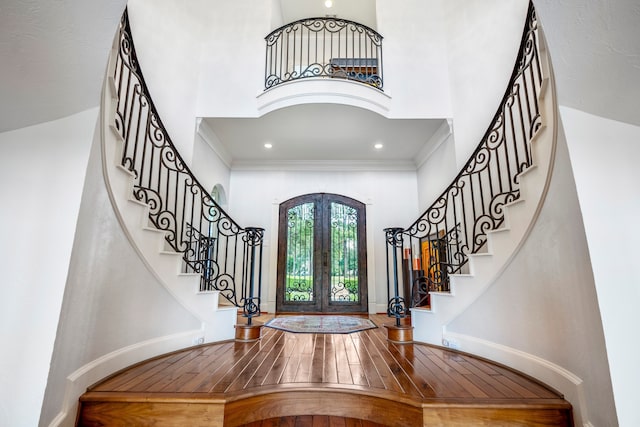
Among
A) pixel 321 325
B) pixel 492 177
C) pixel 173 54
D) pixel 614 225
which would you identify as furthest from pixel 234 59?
pixel 614 225

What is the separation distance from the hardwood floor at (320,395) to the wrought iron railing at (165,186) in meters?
1.14

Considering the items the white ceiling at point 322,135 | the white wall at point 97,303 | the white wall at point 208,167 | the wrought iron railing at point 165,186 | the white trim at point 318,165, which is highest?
the white ceiling at point 322,135

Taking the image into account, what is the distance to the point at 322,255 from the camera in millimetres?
Result: 5844

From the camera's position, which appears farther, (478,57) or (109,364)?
(478,57)

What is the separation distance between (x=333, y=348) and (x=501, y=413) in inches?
60.5

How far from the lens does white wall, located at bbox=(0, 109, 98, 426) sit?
144 cm

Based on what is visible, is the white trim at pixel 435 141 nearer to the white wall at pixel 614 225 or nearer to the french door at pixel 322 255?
the french door at pixel 322 255

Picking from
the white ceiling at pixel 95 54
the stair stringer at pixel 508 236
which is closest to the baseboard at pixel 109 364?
the white ceiling at pixel 95 54

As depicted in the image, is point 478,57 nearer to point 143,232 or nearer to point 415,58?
point 415,58

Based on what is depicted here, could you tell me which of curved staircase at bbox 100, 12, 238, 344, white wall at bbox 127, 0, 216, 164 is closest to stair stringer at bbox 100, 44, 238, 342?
curved staircase at bbox 100, 12, 238, 344

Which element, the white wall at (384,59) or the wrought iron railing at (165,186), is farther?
the white wall at (384,59)

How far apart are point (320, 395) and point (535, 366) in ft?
4.92

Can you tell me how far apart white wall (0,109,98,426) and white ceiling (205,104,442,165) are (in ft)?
10.6

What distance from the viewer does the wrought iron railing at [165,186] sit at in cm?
251
